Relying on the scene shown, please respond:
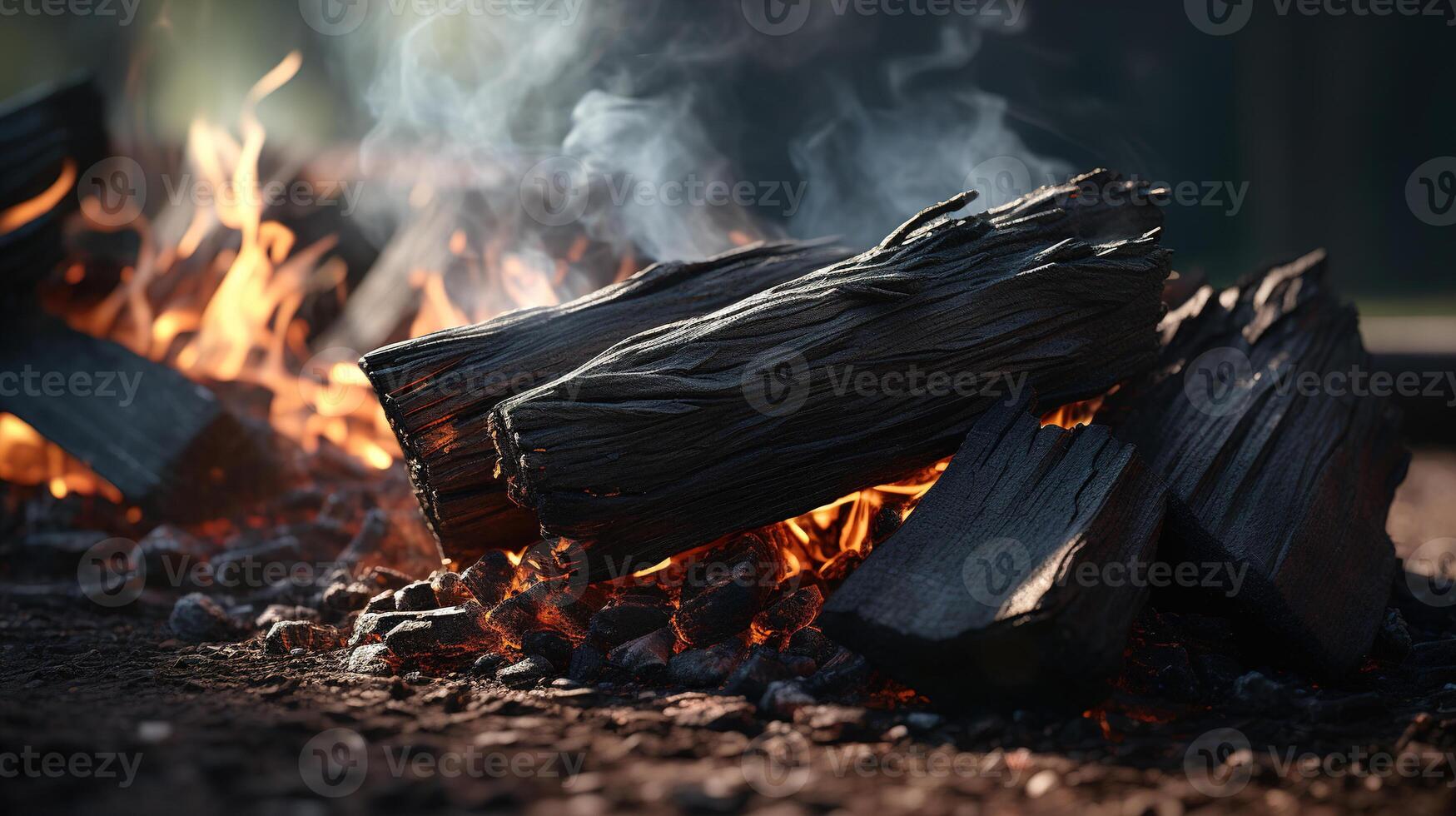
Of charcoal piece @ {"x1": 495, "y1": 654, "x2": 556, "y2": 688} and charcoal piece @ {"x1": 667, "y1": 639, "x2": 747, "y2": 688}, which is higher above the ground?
charcoal piece @ {"x1": 495, "y1": 654, "x2": 556, "y2": 688}

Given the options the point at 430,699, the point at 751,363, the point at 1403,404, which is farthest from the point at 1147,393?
the point at 1403,404

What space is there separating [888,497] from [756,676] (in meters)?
1.04

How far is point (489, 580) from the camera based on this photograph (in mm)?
3137

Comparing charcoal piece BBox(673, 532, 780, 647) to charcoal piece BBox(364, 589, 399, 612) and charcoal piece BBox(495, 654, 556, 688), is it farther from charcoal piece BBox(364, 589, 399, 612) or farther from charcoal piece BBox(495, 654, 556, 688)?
charcoal piece BBox(364, 589, 399, 612)

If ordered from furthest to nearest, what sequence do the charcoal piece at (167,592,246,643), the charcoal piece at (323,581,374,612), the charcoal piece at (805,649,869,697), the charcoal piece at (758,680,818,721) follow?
the charcoal piece at (323,581,374,612) < the charcoal piece at (167,592,246,643) < the charcoal piece at (805,649,869,697) < the charcoal piece at (758,680,818,721)

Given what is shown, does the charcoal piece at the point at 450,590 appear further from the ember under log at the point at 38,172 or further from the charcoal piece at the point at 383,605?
the ember under log at the point at 38,172

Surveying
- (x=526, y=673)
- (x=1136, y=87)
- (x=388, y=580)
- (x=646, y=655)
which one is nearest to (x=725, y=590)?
(x=646, y=655)

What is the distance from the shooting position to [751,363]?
108 inches

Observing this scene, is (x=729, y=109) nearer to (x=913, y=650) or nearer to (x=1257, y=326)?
(x=1257, y=326)

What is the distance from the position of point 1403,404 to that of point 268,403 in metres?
8.07

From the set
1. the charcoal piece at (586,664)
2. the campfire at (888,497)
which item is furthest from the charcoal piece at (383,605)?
the charcoal piece at (586,664)

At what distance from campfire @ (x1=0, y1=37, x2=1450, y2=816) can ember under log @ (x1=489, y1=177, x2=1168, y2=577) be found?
0.03 ft

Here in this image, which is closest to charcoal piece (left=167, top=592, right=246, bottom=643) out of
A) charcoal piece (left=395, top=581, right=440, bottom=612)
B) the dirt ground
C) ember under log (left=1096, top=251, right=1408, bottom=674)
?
the dirt ground

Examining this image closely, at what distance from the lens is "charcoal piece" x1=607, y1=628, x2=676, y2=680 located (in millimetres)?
2695
